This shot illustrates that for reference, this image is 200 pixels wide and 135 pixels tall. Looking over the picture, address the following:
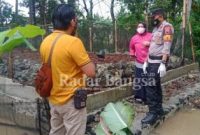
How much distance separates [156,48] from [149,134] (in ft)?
4.37

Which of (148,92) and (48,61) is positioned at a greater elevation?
(48,61)

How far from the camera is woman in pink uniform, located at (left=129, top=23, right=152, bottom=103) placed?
23.2 ft

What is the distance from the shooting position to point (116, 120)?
397 cm

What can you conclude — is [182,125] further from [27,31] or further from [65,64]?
[27,31]

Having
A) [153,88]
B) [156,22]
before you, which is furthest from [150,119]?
[156,22]

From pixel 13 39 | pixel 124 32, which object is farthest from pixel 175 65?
pixel 13 39

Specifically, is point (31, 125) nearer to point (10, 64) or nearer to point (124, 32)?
point (10, 64)

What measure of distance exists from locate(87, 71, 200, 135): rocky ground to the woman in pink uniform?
215 millimetres

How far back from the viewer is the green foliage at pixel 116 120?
3.95 m

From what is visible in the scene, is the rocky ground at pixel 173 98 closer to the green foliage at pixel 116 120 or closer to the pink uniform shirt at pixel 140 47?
the pink uniform shirt at pixel 140 47

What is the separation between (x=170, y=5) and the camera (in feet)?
56.3

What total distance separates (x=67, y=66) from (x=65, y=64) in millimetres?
29

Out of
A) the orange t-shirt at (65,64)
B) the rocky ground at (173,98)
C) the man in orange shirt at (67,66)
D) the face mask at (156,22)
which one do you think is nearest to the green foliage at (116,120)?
the man in orange shirt at (67,66)

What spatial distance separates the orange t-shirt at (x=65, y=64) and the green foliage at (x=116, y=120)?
70 centimetres
